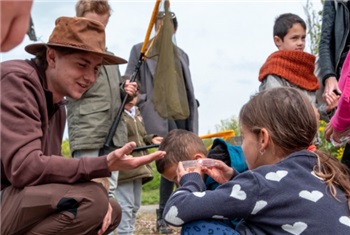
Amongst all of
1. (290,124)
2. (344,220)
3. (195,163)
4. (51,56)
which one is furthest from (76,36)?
(344,220)

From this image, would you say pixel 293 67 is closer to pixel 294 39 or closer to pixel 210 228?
pixel 294 39

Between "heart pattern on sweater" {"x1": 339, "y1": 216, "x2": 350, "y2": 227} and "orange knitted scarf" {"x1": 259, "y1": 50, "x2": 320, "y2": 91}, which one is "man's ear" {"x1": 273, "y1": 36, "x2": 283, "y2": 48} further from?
"heart pattern on sweater" {"x1": 339, "y1": 216, "x2": 350, "y2": 227}

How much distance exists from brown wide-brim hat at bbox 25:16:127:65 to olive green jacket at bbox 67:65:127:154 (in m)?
0.94

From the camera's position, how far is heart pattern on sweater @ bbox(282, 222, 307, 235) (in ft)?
7.72

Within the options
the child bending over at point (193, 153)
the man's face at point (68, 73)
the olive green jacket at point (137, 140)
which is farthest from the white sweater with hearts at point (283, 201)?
the olive green jacket at point (137, 140)

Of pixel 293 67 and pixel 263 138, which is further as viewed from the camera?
pixel 293 67

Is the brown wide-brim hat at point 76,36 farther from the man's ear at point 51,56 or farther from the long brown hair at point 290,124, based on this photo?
the long brown hair at point 290,124

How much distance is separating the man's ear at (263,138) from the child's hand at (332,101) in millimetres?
1490

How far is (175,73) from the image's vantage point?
17.0 feet

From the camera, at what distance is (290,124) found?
8.14 feet

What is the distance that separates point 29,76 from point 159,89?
2.12 metres

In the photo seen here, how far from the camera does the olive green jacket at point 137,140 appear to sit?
478 centimetres

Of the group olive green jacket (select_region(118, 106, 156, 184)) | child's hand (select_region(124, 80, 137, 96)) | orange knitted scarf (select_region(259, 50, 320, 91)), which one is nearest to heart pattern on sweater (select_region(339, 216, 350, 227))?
orange knitted scarf (select_region(259, 50, 320, 91))

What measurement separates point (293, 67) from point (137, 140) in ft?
4.29
